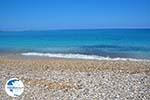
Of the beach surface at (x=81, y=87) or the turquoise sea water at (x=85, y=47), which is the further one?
the turquoise sea water at (x=85, y=47)

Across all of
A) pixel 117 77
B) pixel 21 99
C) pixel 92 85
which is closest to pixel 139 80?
pixel 117 77

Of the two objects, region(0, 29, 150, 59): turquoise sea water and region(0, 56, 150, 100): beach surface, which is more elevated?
region(0, 56, 150, 100): beach surface

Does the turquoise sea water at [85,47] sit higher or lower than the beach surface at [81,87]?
lower

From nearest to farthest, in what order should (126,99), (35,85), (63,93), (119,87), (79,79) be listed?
(126,99)
(63,93)
(119,87)
(35,85)
(79,79)

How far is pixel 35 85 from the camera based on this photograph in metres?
10.0

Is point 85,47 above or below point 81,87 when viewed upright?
below

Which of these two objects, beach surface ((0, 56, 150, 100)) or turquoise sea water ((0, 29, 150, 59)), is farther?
turquoise sea water ((0, 29, 150, 59))

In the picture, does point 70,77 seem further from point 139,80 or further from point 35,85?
point 139,80

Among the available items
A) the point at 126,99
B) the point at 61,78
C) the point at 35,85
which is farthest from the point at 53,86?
the point at 126,99

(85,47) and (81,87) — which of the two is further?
(85,47)

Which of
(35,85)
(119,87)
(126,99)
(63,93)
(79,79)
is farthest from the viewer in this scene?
(79,79)

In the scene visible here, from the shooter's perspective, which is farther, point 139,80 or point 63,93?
point 139,80

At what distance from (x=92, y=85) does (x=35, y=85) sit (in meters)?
1.87

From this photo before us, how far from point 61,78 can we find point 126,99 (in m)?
3.65
